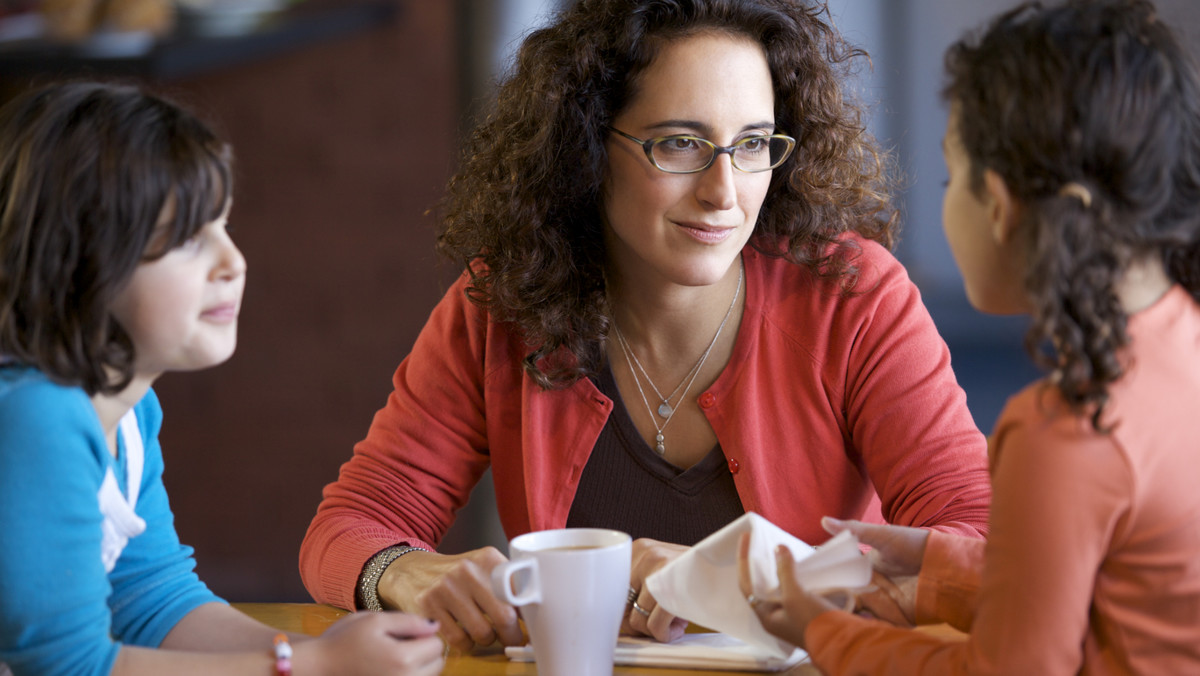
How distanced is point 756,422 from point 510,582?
0.64m

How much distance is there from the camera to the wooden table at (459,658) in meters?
0.94

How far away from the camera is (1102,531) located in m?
0.71

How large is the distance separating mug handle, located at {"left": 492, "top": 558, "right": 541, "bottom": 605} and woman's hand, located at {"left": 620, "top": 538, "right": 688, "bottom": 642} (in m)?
0.15

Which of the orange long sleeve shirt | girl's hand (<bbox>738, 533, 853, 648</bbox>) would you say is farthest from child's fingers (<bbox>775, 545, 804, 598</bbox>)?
the orange long sleeve shirt

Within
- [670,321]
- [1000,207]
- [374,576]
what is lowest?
[374,576]

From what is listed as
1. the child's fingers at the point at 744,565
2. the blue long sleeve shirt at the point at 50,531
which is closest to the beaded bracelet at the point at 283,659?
the blue long sleeve shirt at the point at 50,531

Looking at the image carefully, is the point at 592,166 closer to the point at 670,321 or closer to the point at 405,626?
the point at 670,321

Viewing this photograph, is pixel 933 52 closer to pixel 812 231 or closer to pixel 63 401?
pixel 812 231

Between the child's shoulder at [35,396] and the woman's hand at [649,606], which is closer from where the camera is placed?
the child's shoulder at [35,396]

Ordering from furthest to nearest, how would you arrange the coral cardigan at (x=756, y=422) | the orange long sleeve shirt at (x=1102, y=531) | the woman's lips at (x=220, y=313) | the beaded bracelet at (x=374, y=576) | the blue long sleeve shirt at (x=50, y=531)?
1. the coral cardigan at (x=756, y=422)
2. the beaded bracelet at (x=374, y=576)
3. the woman's lips at (x=220, y=313)
4. the blue long sleeve shirt at (x=50, y=531)
5. the orange long sleeve shirt at (x=1102, y=531)

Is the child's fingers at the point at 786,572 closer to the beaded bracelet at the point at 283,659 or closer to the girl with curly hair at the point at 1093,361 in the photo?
the girl with curly hair at the point at 1093,361

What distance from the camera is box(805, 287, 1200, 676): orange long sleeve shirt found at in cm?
71

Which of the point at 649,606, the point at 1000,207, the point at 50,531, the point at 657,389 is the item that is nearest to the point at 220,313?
the point at 50,531

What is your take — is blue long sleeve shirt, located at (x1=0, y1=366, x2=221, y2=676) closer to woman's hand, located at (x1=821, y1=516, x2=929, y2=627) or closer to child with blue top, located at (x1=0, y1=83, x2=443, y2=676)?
child with blue top, located at (x1=0, y1=83, x2=443, y2=676)
